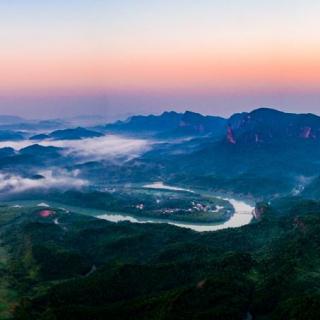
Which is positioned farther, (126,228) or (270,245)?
(126,228)

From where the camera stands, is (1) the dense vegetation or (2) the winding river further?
(2) the winding river

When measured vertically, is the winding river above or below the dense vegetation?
below

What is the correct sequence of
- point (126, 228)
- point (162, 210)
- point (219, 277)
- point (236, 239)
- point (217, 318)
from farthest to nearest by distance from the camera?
point (162, 210) → point (126, 228) → point (236, 239) → point (219, 277) → point (217, 318)

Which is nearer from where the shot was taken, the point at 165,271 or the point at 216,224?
the point at 165,271

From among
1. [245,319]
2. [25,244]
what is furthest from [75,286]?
[25,244]

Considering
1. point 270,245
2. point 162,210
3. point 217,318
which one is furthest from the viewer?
point 162,210

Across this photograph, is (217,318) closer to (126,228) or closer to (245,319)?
(245,319)
